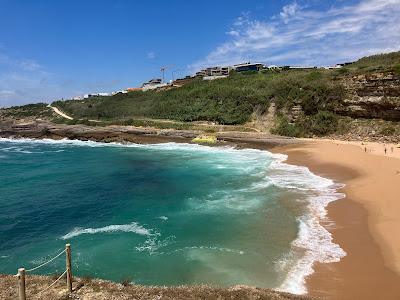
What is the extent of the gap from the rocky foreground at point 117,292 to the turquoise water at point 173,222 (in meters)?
2.70

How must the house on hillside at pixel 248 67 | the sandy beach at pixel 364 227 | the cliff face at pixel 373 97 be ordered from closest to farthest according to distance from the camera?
the sandy beach at pixel 364 227
the cliff face at pixel 373 97
the house on hillside at pixel 248 67

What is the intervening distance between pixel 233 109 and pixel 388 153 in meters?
31.6

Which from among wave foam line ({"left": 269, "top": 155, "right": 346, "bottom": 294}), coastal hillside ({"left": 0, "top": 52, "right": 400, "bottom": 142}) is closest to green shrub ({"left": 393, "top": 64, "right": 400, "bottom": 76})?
coastal hillside ({"left": 0, "top": 52, "right": 400, "bottom": 142})

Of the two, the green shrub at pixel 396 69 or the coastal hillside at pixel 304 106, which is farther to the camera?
the coastal hillside at pixel 304 106

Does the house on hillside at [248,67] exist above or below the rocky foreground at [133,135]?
above

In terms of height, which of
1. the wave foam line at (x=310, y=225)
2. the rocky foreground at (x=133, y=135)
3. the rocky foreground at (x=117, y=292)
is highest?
the rocky foreground at (x=133, y=135)

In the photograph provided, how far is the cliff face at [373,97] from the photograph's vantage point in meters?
41.4

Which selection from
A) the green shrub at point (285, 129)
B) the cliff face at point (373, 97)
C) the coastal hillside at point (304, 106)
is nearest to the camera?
the cliff face at point (373, 97)

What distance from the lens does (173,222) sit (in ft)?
58.0

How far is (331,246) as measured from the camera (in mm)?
14320

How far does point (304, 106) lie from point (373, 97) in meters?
9.78

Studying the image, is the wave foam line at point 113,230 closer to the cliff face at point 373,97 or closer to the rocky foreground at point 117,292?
the rocky foreground at point 117,292

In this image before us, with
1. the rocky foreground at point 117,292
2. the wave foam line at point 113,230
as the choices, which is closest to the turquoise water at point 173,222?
the wave foam line at point 113,230

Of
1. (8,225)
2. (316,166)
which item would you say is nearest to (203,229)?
(8,225)
